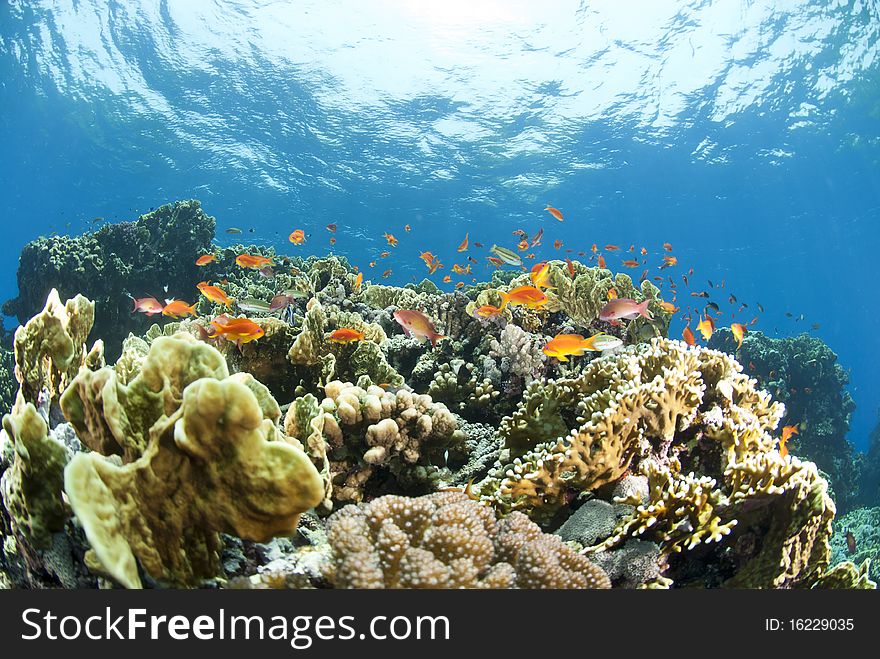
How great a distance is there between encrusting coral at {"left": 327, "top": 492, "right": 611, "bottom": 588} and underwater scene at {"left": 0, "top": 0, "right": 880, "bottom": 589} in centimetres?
Result: 1

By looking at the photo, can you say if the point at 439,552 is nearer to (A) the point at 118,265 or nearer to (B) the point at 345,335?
(B) the point at 345,335

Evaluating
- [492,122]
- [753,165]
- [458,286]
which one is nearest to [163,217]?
[458,286]

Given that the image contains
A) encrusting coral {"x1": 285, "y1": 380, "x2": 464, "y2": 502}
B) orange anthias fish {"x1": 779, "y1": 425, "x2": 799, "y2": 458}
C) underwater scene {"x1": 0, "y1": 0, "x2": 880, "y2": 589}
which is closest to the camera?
underwater scene {"x1": 0, "y1": 0, "x2": 880, "y2": 589}

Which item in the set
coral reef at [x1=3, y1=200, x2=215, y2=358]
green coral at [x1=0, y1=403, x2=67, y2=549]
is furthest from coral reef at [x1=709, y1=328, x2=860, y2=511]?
coral reef at [x1=3, y1=200, x2=215, y2=358]

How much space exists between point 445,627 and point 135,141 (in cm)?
4672

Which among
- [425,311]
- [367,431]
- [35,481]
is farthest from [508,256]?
[35,481]

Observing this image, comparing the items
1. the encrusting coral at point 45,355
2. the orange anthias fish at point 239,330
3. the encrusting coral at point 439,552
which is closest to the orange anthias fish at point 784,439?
the encrusting coral at point 439,552

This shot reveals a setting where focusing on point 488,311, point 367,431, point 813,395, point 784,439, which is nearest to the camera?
point 367,431

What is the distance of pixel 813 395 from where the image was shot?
1609cm

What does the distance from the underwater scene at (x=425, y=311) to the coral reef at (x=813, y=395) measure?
133 millimetres

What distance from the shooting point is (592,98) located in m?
29.0

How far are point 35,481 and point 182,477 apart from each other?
783mm

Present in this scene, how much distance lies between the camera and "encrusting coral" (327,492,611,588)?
5.93 feet

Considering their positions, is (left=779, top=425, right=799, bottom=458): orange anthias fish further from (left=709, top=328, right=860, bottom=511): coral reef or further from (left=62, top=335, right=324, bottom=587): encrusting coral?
(left=709, top=328, right=860, bottom=511): coral reef
